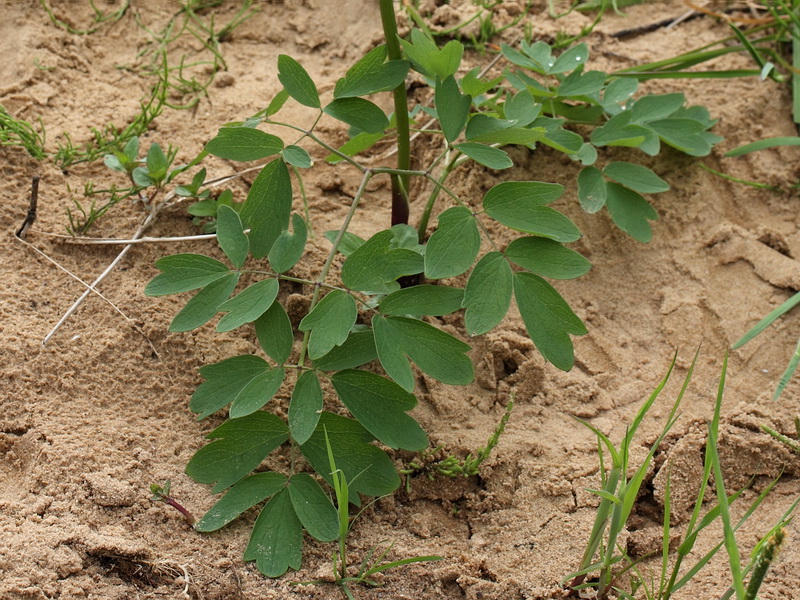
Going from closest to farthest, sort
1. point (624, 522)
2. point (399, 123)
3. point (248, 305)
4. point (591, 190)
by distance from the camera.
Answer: point (624, 522)
point (248, 305)
point (399, 123)
point (591, 190)

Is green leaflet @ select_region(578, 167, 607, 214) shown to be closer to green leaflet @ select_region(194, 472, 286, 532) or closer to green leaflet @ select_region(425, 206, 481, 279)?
green leaflet @ select_region(425, 206, 481, 279)

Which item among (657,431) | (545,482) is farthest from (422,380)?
(657,431)

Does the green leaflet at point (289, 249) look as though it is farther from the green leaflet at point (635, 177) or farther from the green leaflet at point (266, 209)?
the green leaflet at point (635, 177)

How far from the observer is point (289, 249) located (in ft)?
5.60

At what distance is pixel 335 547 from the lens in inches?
65.2

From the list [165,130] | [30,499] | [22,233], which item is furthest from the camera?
[165,130]

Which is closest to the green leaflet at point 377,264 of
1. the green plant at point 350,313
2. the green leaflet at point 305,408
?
the green plant at point 350,313

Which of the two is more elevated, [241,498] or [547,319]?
[547,319]

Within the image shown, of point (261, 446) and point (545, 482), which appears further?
point (545, 482)

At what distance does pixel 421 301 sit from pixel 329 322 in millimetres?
199

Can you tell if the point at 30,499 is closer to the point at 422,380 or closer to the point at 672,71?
the point at 422,380

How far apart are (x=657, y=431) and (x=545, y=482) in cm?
33

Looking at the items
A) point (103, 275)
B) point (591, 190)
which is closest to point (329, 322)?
point (103, 275)

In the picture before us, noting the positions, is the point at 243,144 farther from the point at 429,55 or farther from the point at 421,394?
the point at 421,394
